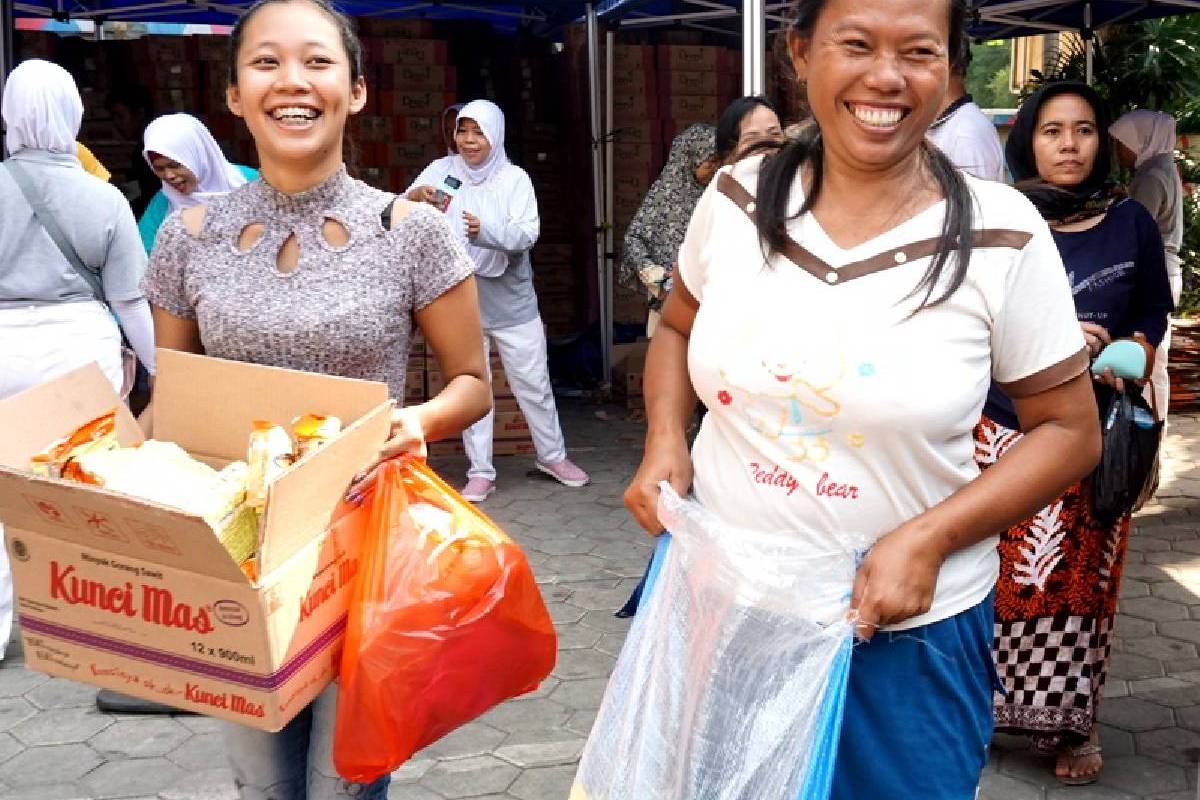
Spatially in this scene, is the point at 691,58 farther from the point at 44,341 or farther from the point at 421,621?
the point at 421,621

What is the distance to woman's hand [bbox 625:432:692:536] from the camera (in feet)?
6.22

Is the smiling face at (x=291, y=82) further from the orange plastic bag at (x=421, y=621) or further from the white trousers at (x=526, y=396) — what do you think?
the white trousers at (x=526, y=396)

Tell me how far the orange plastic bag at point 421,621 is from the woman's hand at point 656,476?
0.24m

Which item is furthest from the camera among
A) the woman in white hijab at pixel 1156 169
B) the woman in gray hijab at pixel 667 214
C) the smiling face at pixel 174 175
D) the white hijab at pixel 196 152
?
the woman in white hijab at pixel 1156 169

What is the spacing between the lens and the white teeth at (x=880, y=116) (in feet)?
5.46

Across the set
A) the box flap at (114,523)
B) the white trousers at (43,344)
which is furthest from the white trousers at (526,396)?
the box flap at (114,523)

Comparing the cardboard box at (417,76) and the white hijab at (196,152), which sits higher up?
the cardboard box at (417,76)

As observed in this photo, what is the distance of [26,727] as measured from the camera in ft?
12.1

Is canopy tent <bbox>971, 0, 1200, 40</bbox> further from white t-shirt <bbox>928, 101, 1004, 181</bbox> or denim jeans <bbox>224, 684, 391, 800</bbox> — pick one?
denim jeans <bbox>224, 684, 391, 800</bbox>

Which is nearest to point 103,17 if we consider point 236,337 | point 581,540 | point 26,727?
point 581,540

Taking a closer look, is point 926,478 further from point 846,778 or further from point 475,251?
point 475,251

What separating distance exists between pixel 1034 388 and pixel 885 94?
1.44 feet

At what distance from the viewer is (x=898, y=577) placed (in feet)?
5.25

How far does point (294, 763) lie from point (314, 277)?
84 centimetres
